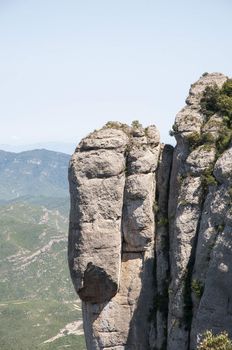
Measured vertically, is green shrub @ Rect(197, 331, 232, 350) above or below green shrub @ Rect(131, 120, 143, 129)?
below

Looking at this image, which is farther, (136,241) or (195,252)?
(136,241)

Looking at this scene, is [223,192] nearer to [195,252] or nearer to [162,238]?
[195,252]

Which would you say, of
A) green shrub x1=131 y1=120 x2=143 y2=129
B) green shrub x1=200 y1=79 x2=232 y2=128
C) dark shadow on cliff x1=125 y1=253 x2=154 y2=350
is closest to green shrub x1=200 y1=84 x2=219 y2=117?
green shrub x1=200 y1=79 x2=232 y2=128

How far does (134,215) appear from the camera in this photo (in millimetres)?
47000

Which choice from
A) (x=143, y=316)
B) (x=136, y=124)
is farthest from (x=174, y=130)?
(x=143, y=316)

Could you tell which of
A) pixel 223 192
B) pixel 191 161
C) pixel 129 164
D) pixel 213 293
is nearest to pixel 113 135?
pixel 129 164

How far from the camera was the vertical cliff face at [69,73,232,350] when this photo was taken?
1730 inches

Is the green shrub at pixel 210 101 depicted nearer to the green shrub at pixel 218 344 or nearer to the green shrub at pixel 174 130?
the green shrub at pixel 174 130

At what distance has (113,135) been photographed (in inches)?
1893

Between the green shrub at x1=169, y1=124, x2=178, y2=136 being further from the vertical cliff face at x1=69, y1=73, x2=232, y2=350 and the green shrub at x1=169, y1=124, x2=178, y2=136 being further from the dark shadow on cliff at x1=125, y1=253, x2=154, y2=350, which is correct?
the dark shadow on cliff at x1=125, y1=253, x2=154, y2=350

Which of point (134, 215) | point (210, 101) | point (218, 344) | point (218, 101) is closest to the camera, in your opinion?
point (218, 344)

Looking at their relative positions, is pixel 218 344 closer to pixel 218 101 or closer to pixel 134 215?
pixel 134 215

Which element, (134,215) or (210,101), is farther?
(210,101)

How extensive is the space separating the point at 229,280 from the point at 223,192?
7169 millimetres
